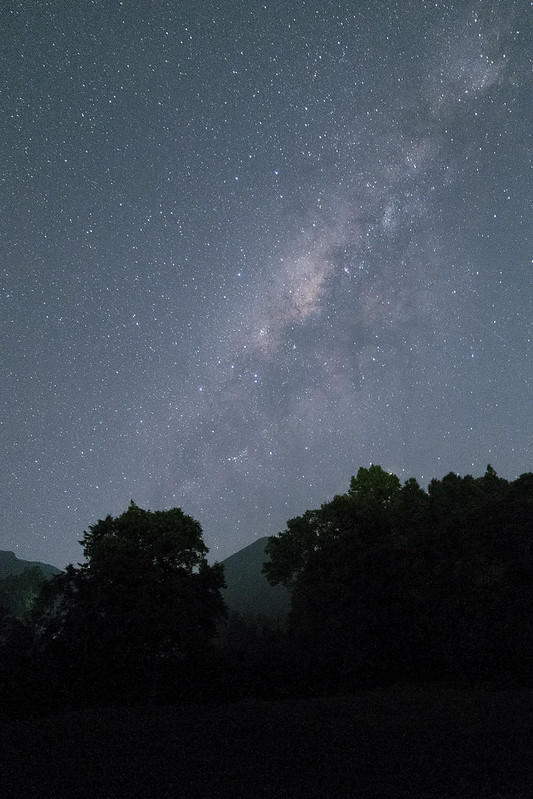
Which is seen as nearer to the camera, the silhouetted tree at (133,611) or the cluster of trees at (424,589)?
the silhouetted tree at (133,611)

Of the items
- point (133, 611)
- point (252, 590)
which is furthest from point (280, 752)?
point (252, 590)

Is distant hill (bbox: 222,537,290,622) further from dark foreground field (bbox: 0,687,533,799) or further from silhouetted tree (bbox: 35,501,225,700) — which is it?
dark foreground field (bbox: 0,687,533,799)

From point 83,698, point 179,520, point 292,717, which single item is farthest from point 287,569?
point 292,717

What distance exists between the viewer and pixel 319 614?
A: 26000mm

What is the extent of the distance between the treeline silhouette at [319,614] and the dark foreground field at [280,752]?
4.66 meters

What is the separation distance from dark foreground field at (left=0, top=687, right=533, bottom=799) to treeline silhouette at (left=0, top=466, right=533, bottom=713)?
183 inches

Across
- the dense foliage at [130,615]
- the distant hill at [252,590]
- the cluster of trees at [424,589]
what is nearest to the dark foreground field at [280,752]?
the dense foliage at [130,615]

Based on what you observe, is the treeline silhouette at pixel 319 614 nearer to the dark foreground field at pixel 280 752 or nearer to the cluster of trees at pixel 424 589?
the cluster of trees at pixel 424 589

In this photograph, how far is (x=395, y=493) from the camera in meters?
32.5

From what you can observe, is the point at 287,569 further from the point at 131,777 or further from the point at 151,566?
the point at 131,777

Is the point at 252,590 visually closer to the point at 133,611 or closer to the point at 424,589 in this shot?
the point at 133,611

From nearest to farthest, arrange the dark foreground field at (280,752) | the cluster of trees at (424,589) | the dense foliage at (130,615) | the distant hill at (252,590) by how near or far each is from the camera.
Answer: the dark foreground field at (280,752) → the dense foliage at (130,615) → the cluster of trees at (424,589) → the distant hill at (252,590)

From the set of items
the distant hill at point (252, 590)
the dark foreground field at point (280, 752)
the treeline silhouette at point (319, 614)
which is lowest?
the dark foreground field at point (280, 752)

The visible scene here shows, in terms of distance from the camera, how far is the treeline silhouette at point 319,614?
801 inches
